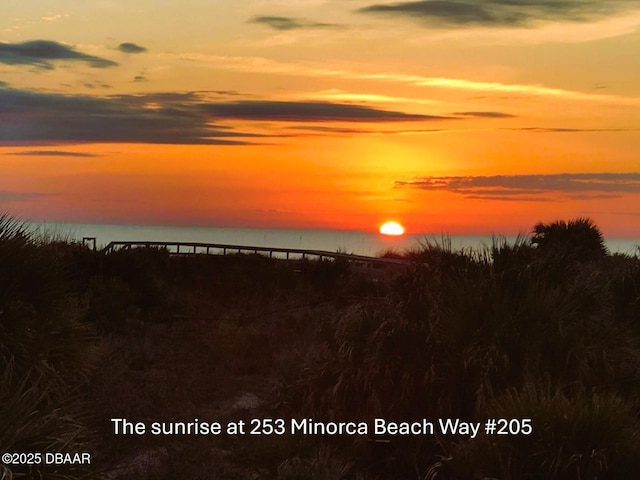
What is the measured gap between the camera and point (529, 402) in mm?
8547

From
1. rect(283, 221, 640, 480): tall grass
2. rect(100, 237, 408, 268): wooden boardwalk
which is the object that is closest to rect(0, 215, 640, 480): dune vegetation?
rect(283, 221, 640, 480): tall grass

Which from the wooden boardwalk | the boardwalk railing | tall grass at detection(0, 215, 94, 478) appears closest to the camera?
tall grass at detection(0, 215, 94, 478)

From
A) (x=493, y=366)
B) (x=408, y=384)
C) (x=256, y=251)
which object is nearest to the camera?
(x=493, y=366)

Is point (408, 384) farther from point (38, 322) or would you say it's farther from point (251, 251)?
point (251, 251)

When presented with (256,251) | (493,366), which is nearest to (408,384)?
(493,366)

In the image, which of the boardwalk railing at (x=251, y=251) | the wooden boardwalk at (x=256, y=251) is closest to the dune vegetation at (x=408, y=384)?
the wooden boardwalk at (x=256, y=251)

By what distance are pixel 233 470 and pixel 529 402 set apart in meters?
4.65

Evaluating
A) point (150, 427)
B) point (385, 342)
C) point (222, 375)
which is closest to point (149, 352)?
point (222, 375)

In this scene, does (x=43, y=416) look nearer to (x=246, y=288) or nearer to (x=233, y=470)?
(x=233, y=470)

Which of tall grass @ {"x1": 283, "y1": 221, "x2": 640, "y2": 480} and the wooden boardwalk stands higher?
the wooden boardwalk

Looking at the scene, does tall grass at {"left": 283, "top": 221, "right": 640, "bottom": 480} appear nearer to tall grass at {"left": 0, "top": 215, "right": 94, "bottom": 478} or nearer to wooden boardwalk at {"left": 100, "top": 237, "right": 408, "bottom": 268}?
tall grass at {"left": 0, "top": 215, "right": 94, "bottom": 478}

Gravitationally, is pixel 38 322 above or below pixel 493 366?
above

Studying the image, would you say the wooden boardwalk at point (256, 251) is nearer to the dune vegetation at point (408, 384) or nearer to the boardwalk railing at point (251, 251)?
the boardwalk railing at point (251, 251)

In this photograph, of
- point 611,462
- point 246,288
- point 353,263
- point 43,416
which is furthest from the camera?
point 353,263
